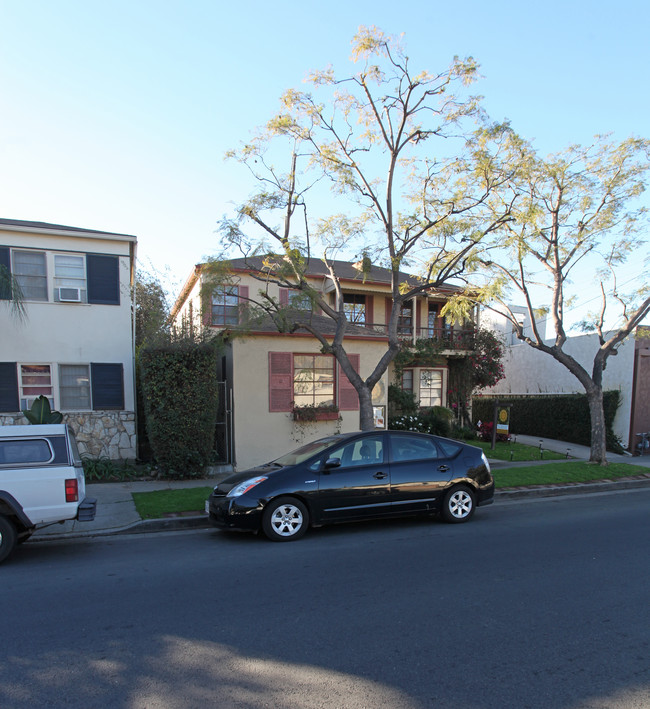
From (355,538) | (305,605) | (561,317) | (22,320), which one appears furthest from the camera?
(561,317)

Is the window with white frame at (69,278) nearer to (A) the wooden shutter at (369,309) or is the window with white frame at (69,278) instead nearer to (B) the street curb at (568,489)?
(B) the street curb at (568,489)

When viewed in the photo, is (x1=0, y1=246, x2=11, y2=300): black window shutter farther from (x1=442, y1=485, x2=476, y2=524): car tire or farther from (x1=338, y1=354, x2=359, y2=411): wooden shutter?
(x1=442, y1=485, x2=476, y2=524): car tire

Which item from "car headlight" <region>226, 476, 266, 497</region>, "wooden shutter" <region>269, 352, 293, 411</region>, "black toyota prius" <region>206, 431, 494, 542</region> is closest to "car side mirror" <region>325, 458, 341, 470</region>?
"black toyota prius" <region>206, 431, 494, 542</region>

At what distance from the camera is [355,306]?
21469 mm

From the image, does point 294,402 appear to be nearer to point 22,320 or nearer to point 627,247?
point 22,320

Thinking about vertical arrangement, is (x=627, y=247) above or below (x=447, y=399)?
above

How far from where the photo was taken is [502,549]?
6508 mm

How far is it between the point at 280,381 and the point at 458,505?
6.40 meters

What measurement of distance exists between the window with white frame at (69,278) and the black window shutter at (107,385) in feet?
5.65

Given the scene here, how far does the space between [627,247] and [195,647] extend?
13414 mm

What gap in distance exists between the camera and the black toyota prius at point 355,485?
708 cm

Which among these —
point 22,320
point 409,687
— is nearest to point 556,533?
point 409,687

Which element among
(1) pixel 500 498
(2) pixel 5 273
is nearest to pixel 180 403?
(2) pixel 5 273

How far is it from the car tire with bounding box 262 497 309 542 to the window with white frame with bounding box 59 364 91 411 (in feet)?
25.5
